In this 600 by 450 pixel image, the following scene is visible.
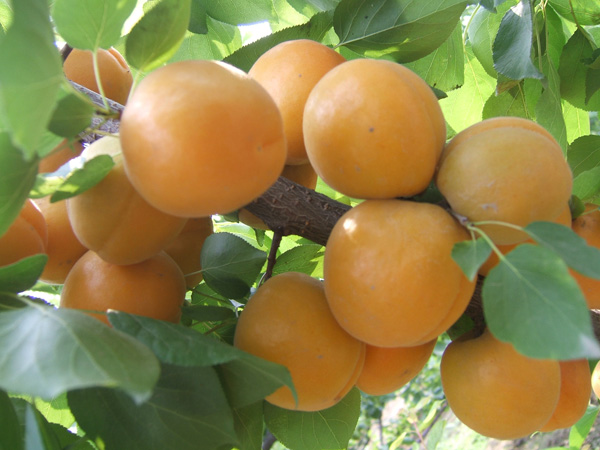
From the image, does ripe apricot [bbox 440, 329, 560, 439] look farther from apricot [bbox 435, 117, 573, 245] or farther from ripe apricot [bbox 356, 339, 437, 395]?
apricot [bbox 435, 117, 573, 245]

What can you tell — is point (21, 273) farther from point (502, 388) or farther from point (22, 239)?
point (502, 388)

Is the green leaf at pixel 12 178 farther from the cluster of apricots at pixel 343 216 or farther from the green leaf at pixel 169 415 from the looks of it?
the green leaf at pixel 169 415

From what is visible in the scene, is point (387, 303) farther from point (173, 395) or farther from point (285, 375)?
point (173, 395)

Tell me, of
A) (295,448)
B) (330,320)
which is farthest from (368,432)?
(330,320)

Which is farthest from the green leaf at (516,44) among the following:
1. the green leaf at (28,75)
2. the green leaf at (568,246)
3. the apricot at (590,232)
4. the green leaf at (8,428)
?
the green leaf at (8,428)

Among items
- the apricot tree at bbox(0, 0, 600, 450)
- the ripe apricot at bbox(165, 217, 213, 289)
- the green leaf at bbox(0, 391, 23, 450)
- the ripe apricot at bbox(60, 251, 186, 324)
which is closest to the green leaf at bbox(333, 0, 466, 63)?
the apricot tree at bbox(0, 0, 600, 450)

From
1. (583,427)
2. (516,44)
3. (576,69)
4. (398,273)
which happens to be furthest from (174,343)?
(583,427)
